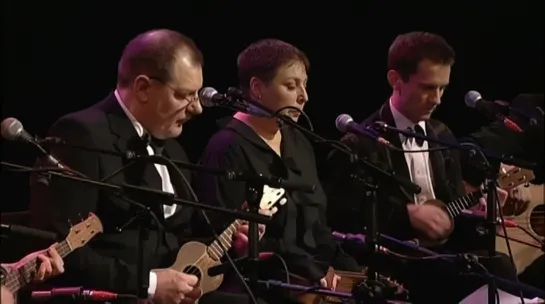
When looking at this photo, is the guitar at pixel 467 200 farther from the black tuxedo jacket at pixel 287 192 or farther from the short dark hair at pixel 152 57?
the short dark hair at pixel 152 57

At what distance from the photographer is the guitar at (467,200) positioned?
15.5ft

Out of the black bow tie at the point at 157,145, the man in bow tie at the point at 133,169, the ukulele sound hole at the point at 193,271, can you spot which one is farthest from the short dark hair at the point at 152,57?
the ukulele sound hole at the point at 193,271

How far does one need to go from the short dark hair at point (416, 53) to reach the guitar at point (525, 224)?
0.82 meters

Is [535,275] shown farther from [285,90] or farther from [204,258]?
[204,258]

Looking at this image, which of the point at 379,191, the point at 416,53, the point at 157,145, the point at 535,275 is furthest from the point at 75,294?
the point at 535,275

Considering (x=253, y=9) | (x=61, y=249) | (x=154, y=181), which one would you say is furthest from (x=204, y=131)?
(x=61, y=249)

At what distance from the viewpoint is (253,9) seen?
5617 mm

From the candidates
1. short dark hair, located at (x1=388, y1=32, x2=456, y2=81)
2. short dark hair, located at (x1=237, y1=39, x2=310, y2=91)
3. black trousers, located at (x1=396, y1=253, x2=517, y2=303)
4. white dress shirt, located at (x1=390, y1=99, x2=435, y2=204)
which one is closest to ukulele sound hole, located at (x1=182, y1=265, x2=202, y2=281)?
short dark hair, located at (x1=237, y1=39, x2=310, y2=91)

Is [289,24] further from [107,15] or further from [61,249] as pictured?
[61,249]

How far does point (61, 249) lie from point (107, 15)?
6.04 feet

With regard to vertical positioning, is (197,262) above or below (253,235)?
below

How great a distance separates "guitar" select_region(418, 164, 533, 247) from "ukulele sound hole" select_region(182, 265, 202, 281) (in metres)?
1.30

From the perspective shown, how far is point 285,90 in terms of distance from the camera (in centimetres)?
450

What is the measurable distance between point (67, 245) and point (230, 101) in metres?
0.79
